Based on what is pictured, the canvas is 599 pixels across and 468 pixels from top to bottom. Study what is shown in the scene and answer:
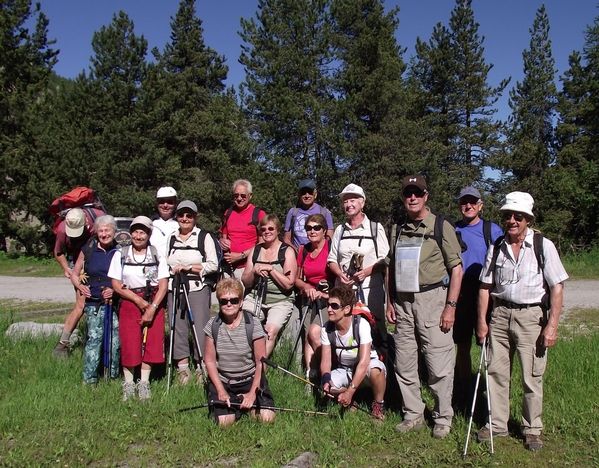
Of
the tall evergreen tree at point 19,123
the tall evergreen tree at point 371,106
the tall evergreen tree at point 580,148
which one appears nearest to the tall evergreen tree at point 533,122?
the tall evergreen tree at point 580,148

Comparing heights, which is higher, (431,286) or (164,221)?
(164,221)

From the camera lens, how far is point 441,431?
4.49 meters

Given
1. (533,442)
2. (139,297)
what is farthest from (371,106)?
(533,442)

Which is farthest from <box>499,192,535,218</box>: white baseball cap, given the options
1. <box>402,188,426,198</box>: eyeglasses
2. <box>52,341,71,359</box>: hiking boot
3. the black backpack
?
<box>52,341,71,359</box>: hiking boot

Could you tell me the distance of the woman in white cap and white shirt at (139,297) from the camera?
5.56 meters

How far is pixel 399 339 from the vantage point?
15.5 feet

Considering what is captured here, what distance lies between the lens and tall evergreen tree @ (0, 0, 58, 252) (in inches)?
982

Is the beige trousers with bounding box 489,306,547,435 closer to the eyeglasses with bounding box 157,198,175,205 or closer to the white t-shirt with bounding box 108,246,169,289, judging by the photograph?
the white t-shirt with bounding box 108,246,169,289

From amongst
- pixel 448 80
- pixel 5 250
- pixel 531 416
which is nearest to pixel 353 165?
pixel 448 80

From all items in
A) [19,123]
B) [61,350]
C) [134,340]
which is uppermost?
[19,123]

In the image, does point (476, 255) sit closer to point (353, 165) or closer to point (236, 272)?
point (236, 272)

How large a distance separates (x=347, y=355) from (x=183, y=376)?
77.1 inches

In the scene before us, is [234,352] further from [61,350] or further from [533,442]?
[61,350]

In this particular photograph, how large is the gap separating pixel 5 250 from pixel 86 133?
27.2ft
